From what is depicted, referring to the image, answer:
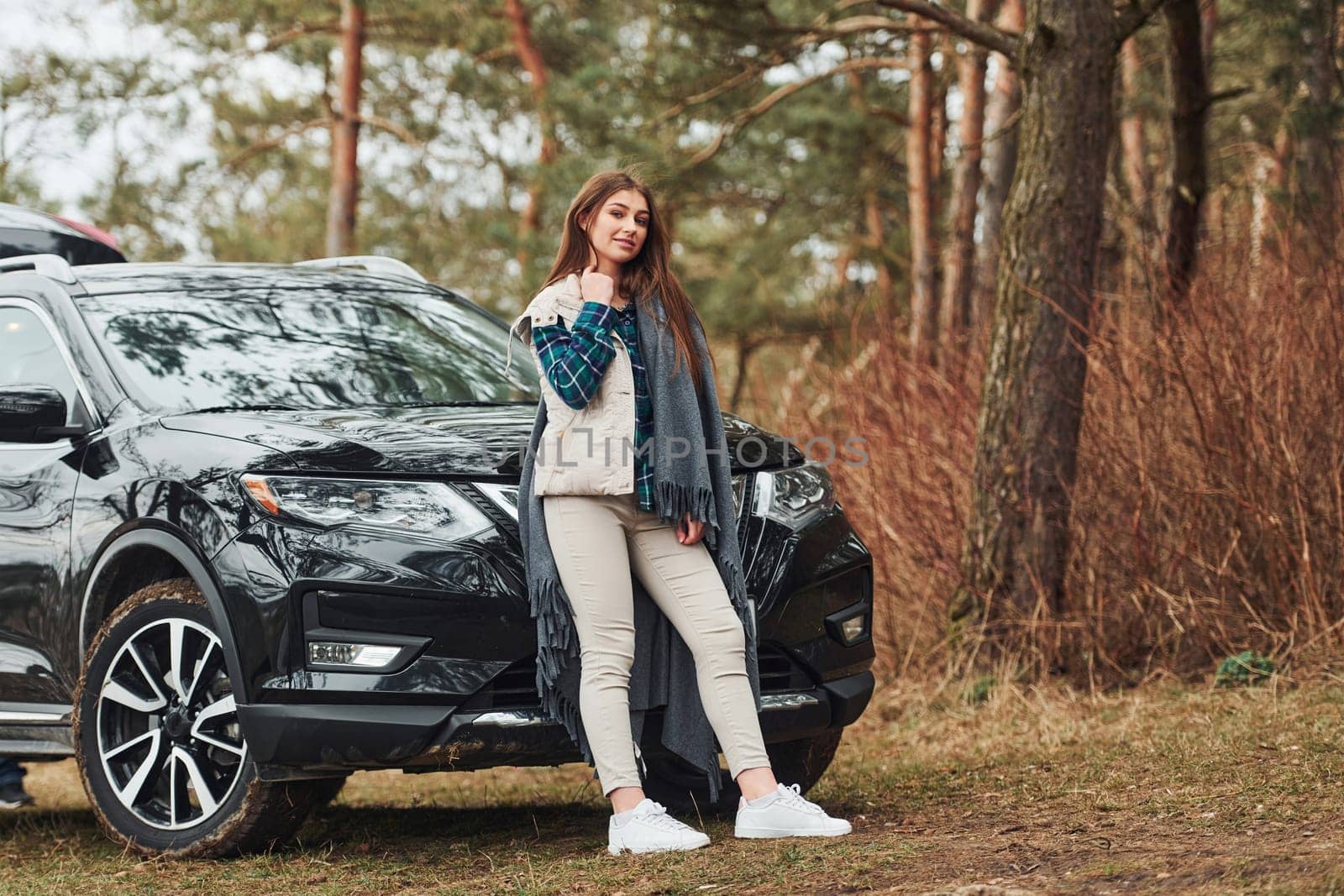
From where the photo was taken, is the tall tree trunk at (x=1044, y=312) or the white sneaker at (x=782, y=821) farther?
the tall tree trunk at (x=1044, y=312)

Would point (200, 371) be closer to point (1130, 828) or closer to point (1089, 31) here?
point (1130, 828)

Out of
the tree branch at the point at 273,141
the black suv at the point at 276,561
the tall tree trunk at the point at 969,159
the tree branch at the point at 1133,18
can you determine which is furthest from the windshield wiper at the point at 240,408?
the tree branch at the point at 273,141

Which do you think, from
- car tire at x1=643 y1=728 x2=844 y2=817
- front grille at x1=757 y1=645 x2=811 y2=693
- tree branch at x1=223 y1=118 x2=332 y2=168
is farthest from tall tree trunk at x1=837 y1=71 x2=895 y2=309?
front grille at x1=757 y1=645 x2=811 y2=693

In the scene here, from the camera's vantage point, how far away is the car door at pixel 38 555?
4.79 m

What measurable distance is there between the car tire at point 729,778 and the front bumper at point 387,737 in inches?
37.3

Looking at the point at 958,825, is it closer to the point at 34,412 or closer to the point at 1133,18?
the point at 34,412

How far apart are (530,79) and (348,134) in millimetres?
3540

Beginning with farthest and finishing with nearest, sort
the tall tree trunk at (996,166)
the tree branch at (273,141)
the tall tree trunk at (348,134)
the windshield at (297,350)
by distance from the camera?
the tree branch at (273,141) < the tall tree trunk at (348,134) < the tall tree trunk at (996,166) < the windshield at (297,350)

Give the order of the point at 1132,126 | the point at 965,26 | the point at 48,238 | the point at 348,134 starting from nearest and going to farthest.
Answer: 1. the point at 48,238
2. the point at 965,26
3. the point at 1132,126
4. the point at 348,134

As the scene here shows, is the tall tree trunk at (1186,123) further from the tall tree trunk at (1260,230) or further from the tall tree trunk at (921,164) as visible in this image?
the tall tree trunk at (921,164)

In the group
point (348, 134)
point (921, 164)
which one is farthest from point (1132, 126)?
point (348, 134)

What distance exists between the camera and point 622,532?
428 centimetres

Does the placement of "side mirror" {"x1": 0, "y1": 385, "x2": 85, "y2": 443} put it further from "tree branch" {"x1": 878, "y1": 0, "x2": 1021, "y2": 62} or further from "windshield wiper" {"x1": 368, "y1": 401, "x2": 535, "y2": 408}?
"tree branch" {"x1": 878, "y1": 0, "x2": 1021, "y2": 62}

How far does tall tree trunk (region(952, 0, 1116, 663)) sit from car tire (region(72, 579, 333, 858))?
3.76m
